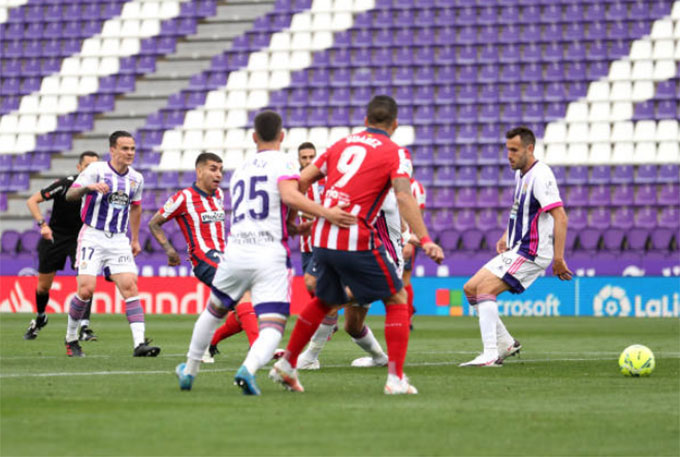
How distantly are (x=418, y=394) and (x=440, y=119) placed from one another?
21.9 metres

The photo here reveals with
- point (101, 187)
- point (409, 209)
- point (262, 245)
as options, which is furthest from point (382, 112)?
point (101, 187)

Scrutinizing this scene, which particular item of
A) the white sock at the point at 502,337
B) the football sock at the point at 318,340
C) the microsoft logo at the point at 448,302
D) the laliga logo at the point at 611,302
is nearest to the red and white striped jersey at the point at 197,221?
the football sock at the point at 318,340

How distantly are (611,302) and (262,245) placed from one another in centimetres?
1666

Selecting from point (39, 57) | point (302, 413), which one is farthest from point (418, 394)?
point (39, 57)

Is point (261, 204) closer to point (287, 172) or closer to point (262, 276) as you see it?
point (287, 172)

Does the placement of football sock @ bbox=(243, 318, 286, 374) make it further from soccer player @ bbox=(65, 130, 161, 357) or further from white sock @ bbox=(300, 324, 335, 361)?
soccer player @ bbox=(65, 130, 161, 357)

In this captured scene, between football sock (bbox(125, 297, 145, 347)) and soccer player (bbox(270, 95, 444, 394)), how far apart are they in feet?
13.0

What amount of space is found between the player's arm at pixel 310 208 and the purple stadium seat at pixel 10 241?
868 inches

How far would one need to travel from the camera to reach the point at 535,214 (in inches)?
423

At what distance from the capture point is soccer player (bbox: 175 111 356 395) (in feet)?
25.4

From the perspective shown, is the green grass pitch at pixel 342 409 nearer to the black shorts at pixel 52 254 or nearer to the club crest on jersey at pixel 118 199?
the club crest on jersey at pixel 118 199

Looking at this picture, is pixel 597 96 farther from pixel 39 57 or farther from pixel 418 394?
pixel 418 394

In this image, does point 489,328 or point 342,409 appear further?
point 489,328

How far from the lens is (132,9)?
115 ft
